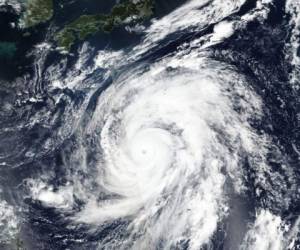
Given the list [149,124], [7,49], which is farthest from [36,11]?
[149,124]

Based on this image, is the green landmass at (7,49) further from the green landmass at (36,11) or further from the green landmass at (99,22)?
the green landmass at (99,22)

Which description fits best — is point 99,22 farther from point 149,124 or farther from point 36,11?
point 149,124

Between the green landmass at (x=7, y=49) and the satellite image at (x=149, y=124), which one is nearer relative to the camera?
the satellite image at (x=149, y=124)

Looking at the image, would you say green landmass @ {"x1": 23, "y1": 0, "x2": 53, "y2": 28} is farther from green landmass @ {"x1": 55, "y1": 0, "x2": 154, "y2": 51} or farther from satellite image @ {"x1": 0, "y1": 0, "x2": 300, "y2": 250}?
green landmass @ {"x1": 55, "y1": 0, "x2": 154, "y2": 51}

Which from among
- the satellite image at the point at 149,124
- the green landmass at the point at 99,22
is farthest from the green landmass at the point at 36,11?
the green landmass at the point at 99,22

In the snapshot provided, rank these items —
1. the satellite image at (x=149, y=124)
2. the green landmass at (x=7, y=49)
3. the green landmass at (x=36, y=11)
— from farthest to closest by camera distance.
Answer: the green landmass at (x=36, y=11) → the green landmass at (x=7, y=49) → the satellite image at (x=149, y=124)

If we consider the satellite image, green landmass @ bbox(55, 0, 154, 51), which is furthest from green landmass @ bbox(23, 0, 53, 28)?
green landmass @ bbox(55, 0, 154, 51)
